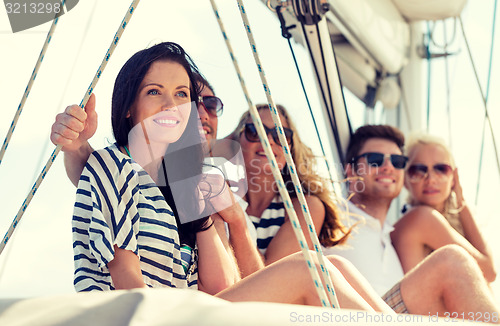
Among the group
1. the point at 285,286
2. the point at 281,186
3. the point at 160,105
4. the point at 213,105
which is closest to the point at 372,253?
the point at 213,105

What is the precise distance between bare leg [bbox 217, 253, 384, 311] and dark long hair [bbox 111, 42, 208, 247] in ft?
0.67

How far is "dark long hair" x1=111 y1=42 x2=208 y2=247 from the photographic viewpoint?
1.28 metres

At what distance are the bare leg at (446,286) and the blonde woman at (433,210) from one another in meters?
0.68

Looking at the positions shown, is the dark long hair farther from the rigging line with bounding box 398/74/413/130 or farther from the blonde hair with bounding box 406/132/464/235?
the rigging line with bounding box 398/74/413/130

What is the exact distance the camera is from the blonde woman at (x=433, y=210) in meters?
2.25

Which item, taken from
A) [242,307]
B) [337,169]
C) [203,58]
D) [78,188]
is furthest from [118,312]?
[337,169]

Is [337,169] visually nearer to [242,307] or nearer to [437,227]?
[437,227]

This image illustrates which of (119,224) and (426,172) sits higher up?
(119,224)

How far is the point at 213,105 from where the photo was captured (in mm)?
1688

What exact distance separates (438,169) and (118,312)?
206 centimetres

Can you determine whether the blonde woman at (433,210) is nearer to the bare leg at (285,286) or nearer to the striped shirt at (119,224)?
the bare leg at (285,286)

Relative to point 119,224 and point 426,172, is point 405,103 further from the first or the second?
point 119,224

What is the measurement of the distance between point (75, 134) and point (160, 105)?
0.22m

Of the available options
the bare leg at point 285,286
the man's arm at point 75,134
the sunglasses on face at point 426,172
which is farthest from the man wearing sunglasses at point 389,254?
the man's arm at point 75,134
